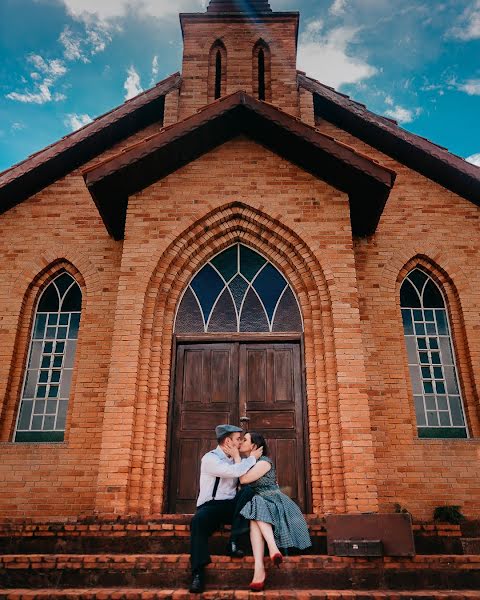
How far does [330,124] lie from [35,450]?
7.69 metres

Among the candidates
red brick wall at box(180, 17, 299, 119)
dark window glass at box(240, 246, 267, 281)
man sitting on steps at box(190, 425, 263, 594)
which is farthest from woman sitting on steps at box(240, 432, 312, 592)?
red brick wall at box(180, 17, 299, 119)

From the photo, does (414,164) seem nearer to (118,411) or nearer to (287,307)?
(287,307)

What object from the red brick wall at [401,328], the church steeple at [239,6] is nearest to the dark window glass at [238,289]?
the red brick wall at [401,328]

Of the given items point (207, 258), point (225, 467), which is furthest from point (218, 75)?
point (225, 467)

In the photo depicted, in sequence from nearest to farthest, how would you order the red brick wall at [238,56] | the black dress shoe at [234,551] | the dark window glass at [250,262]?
the black dress shoe at [234,551] < the dark window glass at [250,262] < the red brick wall at [238,56]

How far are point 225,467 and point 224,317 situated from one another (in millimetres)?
2931

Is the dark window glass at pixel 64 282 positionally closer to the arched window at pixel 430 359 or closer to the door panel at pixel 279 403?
the door panel at pixel 279 403

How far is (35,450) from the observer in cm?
719

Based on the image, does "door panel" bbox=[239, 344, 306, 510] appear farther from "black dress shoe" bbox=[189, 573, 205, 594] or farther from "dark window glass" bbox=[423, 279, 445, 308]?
"dark window glass" bbox=[423, 279, 445, 308]

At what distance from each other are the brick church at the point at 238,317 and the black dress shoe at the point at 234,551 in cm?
169

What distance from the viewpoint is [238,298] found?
753 cm

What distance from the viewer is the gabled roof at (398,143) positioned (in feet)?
28.3

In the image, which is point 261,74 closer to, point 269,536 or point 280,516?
point 280,516

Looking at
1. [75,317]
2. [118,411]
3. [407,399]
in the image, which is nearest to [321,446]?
[407,399]
